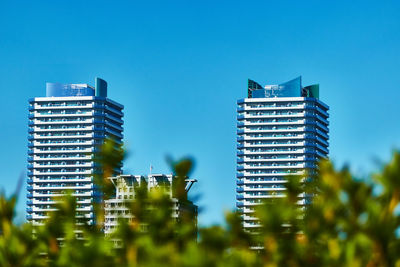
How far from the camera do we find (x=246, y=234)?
11891 millimetres

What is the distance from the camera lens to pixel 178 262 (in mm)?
9484

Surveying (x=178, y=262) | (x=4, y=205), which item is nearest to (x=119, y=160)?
(x=4, y=205)

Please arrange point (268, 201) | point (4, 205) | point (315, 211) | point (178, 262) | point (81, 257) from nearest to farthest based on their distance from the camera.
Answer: point (178, 262) < point (81, 257) < point (268, 201) < point (315, 211) < point (4, 205)

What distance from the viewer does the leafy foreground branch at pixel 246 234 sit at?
33.1 feet

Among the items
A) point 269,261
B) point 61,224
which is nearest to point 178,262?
point 269,261

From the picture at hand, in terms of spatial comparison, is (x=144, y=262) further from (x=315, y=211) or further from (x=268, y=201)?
(x=315, y=211)

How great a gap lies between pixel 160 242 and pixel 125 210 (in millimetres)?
1205

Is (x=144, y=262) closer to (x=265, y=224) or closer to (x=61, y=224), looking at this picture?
(x=265, y=224)

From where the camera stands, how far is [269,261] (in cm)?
1081

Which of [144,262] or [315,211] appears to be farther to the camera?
[315,211]

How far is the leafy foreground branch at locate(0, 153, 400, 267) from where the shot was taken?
397 inches

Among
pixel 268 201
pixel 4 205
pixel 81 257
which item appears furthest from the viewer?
pixel 4 205

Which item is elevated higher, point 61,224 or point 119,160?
point 119,160

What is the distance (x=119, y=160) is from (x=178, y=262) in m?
3.22
